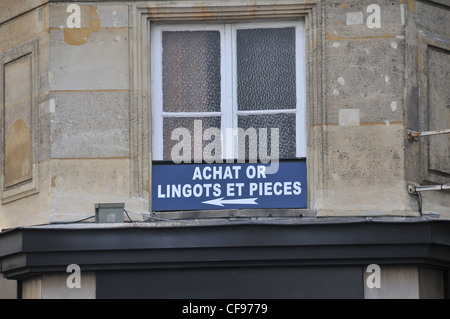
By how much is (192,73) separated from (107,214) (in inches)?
89.7

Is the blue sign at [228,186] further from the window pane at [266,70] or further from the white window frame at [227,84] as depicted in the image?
the window pane at [266,70]

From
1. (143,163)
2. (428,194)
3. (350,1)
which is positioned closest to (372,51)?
(350,1)

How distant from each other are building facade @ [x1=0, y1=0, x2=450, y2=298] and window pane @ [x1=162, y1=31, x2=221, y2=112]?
2 cm

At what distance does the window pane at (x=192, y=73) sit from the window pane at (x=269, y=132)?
499 mm

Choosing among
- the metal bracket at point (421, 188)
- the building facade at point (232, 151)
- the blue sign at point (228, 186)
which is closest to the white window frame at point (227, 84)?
the building facade at point (232, 151)

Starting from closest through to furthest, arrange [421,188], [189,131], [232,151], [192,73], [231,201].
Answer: [421,188] < [231,201] < [232,151] < [189,131] < [192,73]

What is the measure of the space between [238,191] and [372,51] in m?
2.56

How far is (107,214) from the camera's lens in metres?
17.3

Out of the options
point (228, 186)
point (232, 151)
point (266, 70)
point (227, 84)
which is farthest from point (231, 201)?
point (266, 70)

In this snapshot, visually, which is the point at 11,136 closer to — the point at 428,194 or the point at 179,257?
the point at 179,257

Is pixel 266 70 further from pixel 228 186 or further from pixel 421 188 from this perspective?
pixel 421 188

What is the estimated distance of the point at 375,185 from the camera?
56.5ft

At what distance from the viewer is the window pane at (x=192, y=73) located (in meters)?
17.9
